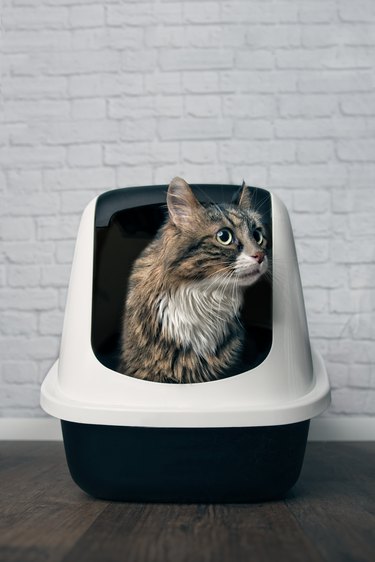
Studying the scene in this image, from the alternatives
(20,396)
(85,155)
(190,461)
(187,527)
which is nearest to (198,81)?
(85,155)

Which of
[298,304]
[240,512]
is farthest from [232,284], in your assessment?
[240,512]

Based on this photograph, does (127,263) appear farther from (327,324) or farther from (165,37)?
(165,37)

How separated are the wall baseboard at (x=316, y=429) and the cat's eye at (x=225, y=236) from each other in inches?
35.8

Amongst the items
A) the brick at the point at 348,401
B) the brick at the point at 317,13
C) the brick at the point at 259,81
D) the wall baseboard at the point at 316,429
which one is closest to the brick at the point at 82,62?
the brick at the point at 259,81

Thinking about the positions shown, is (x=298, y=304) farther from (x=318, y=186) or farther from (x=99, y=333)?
(x=318, y=186)

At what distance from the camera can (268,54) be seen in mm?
1734

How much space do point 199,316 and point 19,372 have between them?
0.94 metres

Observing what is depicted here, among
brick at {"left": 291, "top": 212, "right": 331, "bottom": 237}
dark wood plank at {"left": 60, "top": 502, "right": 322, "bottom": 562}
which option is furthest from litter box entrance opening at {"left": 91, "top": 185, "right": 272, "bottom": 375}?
brick at {"left": 291, "top": 212, "right": 331, "bottom": 237}

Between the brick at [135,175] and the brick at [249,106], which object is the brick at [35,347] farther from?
the brick at [249,106]

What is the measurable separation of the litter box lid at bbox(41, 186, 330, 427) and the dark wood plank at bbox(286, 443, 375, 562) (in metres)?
0.15

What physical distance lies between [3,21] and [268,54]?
2.54 ft

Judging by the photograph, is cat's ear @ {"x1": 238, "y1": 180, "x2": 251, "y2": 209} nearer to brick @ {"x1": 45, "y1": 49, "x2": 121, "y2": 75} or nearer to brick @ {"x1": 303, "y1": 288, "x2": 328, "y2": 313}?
brick @ {"x1": 303, "y1": 288, "x2": 328, "y2": 313}

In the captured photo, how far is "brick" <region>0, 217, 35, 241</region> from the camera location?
5.77ft

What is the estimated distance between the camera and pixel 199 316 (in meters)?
0.98
